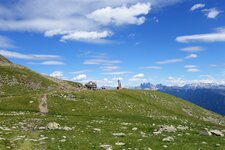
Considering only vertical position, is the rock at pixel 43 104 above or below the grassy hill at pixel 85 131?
above

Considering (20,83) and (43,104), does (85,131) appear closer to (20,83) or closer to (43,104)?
(43,104)

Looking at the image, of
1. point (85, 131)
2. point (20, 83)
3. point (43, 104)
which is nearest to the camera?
point (85, 131)

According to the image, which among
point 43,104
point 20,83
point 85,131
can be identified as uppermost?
point 20,83

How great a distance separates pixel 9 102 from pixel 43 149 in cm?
4431

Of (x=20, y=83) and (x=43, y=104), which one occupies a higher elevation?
(x=20, y=83)

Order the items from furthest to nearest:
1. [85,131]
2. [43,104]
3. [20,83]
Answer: [20,83], [43,104], [85,131]

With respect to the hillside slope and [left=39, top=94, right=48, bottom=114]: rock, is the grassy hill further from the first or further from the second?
the hillside slope

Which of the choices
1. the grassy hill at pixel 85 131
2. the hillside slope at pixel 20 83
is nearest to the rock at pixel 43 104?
the grassy hill at pixel 85 131

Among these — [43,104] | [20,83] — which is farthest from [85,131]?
[20,83]

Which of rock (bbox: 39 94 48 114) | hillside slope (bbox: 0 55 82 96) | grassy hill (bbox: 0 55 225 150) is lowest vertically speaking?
grassy hill (bbox: 0 55 225 150)

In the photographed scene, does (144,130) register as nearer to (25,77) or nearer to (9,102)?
(9,102)

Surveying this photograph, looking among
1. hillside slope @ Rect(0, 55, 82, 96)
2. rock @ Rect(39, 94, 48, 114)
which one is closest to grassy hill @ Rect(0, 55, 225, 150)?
rock @ Rect(39, 94, 48, 114)

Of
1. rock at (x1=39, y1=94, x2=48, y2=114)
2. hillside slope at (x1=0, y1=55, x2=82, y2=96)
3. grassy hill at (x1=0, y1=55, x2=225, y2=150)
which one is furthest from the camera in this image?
hillside slope at (x1=0, y1=55, x2=82, y2=96)

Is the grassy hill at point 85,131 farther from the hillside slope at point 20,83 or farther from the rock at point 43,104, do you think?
the hillside slope at point 20,83
